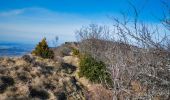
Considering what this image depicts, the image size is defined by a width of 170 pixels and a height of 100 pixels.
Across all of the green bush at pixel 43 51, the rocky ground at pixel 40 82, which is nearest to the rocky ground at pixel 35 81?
the rocky ground at pixel 40 82

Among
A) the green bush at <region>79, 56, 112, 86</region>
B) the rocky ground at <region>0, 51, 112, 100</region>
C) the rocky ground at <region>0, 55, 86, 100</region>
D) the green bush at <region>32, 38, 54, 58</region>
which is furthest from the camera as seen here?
the green bush at <region>32, 38, 54, 58</region>

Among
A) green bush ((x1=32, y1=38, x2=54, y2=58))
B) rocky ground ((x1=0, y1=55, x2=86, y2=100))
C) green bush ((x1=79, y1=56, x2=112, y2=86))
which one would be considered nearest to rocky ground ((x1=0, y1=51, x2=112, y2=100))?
rocky ground ((x1=0, y1=55, x2=86, y2=100))

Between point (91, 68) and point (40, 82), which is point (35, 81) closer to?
point (40, 82)

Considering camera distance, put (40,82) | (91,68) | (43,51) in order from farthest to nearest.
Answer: (43,51), (91,68), (40,82)

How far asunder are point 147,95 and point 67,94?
1081 cm

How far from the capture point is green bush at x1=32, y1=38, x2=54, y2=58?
26984 mm

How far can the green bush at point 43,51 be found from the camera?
27.0 meters

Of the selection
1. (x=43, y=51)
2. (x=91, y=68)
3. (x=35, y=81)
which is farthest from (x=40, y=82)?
(x=43, y=51)

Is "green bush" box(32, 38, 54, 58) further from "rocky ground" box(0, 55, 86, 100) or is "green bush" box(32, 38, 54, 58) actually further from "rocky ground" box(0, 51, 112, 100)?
"rocky ground" box(0, 55, 86, 100)

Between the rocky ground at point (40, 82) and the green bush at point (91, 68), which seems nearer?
the rocky ground at point (40, 82)

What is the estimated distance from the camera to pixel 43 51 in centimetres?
2712

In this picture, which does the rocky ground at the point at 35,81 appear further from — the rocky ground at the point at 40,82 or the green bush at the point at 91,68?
the green bush at the point at 91,68

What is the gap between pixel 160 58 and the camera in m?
7.62

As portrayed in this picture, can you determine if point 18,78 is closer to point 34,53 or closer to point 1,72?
point 1,72
